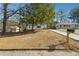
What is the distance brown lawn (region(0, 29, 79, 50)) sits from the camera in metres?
4.90

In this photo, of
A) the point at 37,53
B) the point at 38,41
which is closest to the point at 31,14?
the point at 38,41

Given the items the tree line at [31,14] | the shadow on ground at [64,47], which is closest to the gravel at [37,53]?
the shadow on ground at [64,47]

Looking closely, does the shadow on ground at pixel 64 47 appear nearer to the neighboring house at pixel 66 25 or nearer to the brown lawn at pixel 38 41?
the brown lawn at pixel 38 41

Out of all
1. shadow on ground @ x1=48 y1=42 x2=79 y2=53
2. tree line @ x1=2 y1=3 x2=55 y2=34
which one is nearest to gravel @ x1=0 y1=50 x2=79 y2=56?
shadow on ground @ x1=48 y1=42 x2=79 y2=53

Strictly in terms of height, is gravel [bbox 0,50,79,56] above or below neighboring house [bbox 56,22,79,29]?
below

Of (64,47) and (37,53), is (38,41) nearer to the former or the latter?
(37,53)

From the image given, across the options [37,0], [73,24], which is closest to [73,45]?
[73,24]

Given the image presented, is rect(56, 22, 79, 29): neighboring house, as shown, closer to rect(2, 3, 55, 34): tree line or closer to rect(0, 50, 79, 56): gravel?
rect(2, 3, 55, 34): tree line

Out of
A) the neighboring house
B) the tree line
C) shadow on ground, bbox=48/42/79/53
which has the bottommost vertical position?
shadow on ground, bbox=48/42/79/53

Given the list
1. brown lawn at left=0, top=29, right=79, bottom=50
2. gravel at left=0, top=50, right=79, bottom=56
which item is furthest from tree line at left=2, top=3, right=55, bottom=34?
gravel at left=0, top=50, right=79, bottom=56

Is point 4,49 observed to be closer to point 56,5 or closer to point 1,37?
point 1,37

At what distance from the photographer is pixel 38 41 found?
4918mm

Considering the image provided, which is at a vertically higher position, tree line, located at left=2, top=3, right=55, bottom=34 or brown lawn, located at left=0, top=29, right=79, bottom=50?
tree line, located at left=2, top=3, right=55, bottom=34

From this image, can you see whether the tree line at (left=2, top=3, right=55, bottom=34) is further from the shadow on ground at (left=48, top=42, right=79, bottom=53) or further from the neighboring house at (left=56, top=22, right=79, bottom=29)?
the shadow on ground at (left=48, top=42, right=79, bottom=53)
